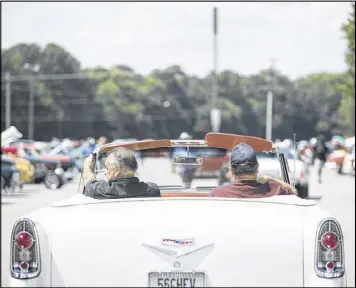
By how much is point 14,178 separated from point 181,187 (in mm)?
24807

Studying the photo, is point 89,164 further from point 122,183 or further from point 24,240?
point 24,240

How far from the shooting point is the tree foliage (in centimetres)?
10231

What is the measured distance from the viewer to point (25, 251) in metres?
5.50

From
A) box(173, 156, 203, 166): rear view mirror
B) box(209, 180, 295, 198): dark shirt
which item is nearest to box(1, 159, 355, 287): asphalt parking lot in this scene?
box(173, 156, 203, 166): rear view mirror

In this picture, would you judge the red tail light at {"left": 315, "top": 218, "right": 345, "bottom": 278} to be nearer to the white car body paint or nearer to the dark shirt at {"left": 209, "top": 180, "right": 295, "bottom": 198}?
the white car body paint

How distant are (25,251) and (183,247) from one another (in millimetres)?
835

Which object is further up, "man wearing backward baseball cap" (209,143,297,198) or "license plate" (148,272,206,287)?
"man wearing backward baseball cap" (209,143,297,198)

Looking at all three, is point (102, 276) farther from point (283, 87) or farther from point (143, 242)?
point (283, 87)

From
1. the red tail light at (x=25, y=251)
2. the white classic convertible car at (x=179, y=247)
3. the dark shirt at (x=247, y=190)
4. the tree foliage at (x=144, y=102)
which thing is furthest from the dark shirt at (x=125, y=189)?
the tree foliage at (x=144, y=102)

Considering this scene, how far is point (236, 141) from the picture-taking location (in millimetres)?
7445

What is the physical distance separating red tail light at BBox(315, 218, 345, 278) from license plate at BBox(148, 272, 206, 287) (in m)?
0.59

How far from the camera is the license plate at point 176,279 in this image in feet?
17.2

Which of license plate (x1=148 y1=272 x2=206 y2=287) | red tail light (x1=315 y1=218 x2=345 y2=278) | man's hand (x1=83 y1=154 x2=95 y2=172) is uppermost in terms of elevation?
man's hand (x1=83 y1=154 x2=95 y2=172)

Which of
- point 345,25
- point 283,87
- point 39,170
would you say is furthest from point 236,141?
point 283,87
